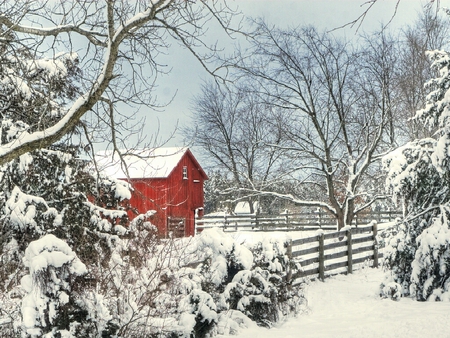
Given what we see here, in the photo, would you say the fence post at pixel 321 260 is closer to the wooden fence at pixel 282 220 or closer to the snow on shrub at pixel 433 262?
the snow on shrub at pixel 433 262

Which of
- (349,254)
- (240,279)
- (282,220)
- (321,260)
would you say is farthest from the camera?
(282,220)

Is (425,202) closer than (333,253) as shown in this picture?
Yes

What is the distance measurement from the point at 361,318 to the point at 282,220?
898 inches

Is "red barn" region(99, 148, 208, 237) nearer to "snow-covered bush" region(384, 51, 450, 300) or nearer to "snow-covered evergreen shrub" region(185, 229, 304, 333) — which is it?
"snow-covered bush" region(384, 51, 450, 300)

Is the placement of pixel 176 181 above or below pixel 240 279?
above

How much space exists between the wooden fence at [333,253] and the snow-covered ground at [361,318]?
102 centimetres

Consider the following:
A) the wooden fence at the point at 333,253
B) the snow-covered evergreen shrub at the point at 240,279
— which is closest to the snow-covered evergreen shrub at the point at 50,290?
the snow-covered evergreen shrub at the point at 240,279

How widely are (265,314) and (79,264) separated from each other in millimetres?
3454

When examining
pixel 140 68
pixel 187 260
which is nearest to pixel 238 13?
pixel 140 68

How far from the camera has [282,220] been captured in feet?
101

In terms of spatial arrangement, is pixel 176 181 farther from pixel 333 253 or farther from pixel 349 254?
pixel 333 253

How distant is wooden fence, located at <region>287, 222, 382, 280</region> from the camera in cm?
1181

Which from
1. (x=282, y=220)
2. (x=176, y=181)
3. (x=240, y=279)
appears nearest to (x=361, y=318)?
(x=240, y=279)

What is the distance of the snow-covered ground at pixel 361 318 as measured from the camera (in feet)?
22.3
